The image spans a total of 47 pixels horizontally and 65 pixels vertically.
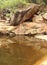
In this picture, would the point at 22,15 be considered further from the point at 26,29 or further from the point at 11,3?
the point at 11,3

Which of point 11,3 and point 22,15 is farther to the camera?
point 11,3

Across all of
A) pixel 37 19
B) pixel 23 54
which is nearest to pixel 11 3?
pixel 37 19

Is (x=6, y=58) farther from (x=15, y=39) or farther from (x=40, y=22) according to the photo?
(x=40, y=22)

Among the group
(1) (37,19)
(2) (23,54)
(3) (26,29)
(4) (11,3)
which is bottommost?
(3) (26,29)

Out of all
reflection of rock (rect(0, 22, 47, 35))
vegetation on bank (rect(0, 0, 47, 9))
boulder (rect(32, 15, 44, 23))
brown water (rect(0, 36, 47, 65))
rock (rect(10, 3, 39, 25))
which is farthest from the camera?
vegetation on bank (rect(0, 0, 47, 9))

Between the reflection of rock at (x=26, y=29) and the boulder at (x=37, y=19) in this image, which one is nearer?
the reflection of rock at (x=26, y=29)

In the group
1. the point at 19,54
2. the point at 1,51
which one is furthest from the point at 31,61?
the point at 1,51

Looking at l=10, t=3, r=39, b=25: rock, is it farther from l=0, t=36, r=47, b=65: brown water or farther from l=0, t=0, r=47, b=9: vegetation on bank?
l=0, t=36, r=47, b=65: brown water

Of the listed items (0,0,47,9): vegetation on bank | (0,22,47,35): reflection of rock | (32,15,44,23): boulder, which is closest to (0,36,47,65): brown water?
(0,22,47,35): reflection of rock

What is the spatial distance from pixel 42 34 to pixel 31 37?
135cm

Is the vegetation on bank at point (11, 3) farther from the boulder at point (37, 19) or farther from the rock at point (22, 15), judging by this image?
the rock at point (22, 15)

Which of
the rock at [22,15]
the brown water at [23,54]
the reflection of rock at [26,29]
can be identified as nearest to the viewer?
the brown water at [23,54]

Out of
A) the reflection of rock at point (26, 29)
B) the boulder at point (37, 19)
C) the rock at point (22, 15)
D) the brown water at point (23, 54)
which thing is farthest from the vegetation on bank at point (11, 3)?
the brown water at point (23, 54)

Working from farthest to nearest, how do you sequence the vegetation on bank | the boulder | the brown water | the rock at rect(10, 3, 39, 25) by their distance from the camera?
the vegetation on bank, the boulder, the rock at rect(10, 3, 39, 25), the brown water
